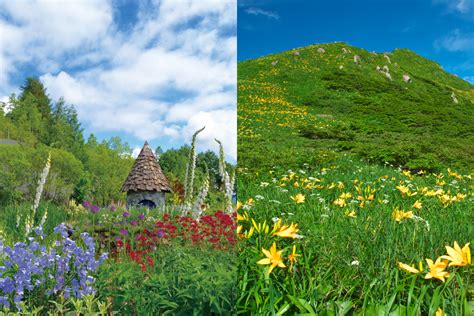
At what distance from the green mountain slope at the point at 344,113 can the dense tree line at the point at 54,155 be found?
2619 mm

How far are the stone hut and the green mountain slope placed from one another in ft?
8.92

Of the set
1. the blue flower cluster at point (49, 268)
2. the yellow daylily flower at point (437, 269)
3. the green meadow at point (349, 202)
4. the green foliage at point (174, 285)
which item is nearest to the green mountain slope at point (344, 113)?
the green meadow at point (349, 202)

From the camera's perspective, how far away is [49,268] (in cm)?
211

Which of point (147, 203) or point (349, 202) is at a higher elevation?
point (349, 202)

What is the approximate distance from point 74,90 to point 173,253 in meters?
0.80

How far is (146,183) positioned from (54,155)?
0.54 meters

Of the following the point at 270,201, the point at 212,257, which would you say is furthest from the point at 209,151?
the point at 270,201

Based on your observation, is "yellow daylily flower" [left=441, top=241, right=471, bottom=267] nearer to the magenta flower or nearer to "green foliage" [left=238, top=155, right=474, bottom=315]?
"green foliage" [left=238, top=155, right=474, bottom=315]

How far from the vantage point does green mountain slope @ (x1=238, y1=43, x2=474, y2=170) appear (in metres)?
6.96

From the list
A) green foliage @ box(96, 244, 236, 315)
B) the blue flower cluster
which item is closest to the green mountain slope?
the blue flower cluster

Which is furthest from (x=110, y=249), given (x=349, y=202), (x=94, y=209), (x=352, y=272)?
(x=349, y=202)

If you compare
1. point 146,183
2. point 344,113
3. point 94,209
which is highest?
point 344,113

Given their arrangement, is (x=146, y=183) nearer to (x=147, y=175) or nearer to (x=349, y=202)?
(x=147, y=175)

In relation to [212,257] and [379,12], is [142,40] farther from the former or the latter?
[379,12]
